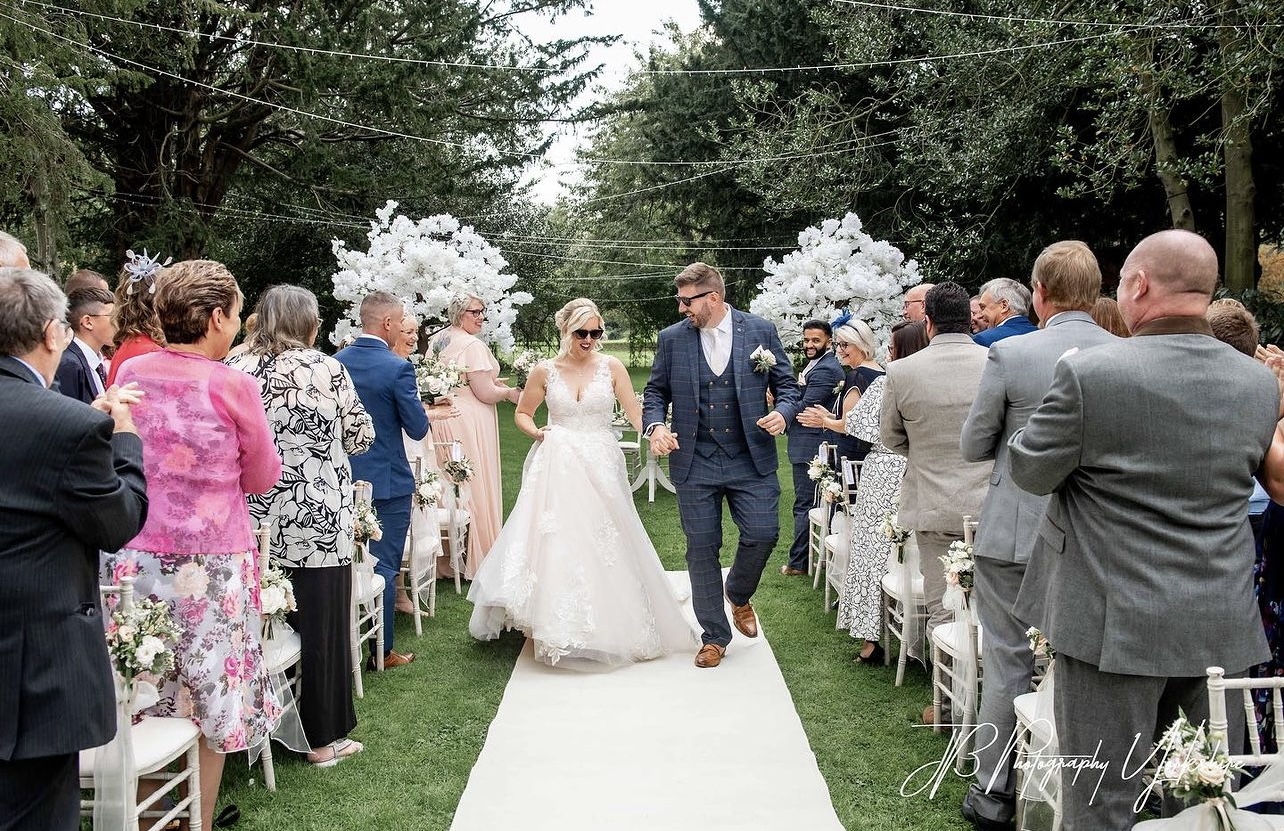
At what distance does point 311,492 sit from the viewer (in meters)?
4.42

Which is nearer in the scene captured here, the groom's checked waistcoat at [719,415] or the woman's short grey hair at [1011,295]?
the woman's short grey hair at [1011,295]

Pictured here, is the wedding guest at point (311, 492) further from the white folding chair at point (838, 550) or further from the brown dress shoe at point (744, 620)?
the white folding chair at point (838, 550)

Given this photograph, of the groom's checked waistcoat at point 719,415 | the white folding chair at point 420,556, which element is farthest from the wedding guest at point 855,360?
the white folding chair at point 420,556

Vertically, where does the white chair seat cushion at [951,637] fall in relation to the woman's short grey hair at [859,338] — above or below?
below

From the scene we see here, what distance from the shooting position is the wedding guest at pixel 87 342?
4.47 m

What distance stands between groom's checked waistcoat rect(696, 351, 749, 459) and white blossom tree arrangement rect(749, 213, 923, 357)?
5621 millimetres

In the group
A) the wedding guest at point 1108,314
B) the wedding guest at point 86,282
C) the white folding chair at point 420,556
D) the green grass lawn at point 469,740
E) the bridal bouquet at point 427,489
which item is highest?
the wedding guest at point 86,282

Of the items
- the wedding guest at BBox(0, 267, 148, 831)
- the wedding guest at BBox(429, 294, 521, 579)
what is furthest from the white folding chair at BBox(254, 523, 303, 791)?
the wedding guest at BBox(429, 294, 521, 579)

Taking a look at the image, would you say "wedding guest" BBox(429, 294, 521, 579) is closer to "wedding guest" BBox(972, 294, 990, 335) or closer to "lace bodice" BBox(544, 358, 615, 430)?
"lace bodice" BBox(544, 358, 615, 430)

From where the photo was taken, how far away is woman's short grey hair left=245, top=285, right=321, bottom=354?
4.48m

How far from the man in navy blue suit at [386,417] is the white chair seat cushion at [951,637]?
3.01 m

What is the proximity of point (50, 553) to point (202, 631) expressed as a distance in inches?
41.1

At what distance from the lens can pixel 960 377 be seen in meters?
4.62

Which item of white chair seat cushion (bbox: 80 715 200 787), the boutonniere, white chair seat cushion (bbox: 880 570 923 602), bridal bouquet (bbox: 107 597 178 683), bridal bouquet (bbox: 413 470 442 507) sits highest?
the boutonniere
